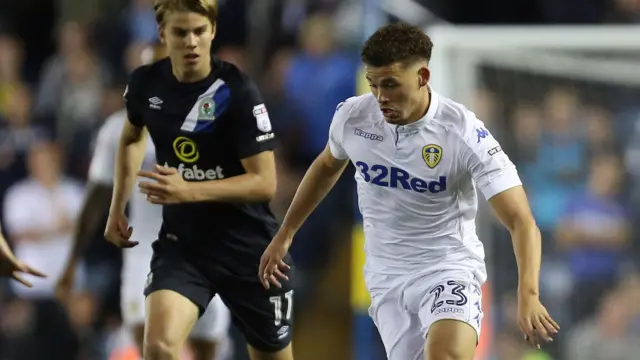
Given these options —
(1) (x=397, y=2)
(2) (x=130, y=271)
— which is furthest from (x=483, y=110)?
(2) (x=130, y=271)

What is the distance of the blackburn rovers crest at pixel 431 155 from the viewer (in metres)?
5.71

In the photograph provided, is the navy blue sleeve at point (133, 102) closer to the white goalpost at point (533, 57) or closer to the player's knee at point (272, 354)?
the player's knee at point (272, 354)

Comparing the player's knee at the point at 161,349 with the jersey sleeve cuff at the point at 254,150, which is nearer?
the player's knee at the point at 161,349

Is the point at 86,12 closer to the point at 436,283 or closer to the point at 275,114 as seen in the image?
the point at 275,114

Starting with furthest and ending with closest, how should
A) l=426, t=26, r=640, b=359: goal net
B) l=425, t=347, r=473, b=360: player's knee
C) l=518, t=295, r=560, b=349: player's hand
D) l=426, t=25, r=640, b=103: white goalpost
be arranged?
l=426, t=26, r=640, b=359: goal net, l=426, t=25, r=640, b=103: white goalpost, l=425, t=347, r=473, b=360: player's knee, l=518, t=295, r=560, b=349: player's hand

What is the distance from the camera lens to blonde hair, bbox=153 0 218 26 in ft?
20.0

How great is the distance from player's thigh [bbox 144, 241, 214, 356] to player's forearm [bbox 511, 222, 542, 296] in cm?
171

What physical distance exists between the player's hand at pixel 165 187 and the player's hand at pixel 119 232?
734 millimetres

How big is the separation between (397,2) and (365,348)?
2942 mm

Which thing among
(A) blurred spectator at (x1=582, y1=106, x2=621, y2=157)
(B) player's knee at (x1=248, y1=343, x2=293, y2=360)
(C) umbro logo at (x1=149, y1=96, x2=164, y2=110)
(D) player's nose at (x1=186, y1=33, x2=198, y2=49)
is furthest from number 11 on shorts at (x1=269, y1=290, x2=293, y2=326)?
(A) blurred spectator at (x1=582, y1=106, x2=621, y2=157)

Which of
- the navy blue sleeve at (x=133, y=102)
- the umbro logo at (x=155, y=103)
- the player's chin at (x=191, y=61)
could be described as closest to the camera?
the player's chin at (x=191, y=61)

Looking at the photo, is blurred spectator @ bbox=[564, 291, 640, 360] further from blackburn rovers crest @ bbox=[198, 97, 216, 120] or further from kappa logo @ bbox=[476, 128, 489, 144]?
blackburn rovers crest @ bbox=[198, 97, 216, 120]

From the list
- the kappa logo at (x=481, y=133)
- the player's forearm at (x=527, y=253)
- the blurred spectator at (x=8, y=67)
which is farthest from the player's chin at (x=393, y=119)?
the blurred spectator at (x=8, y=67)

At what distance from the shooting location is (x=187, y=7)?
609cm
